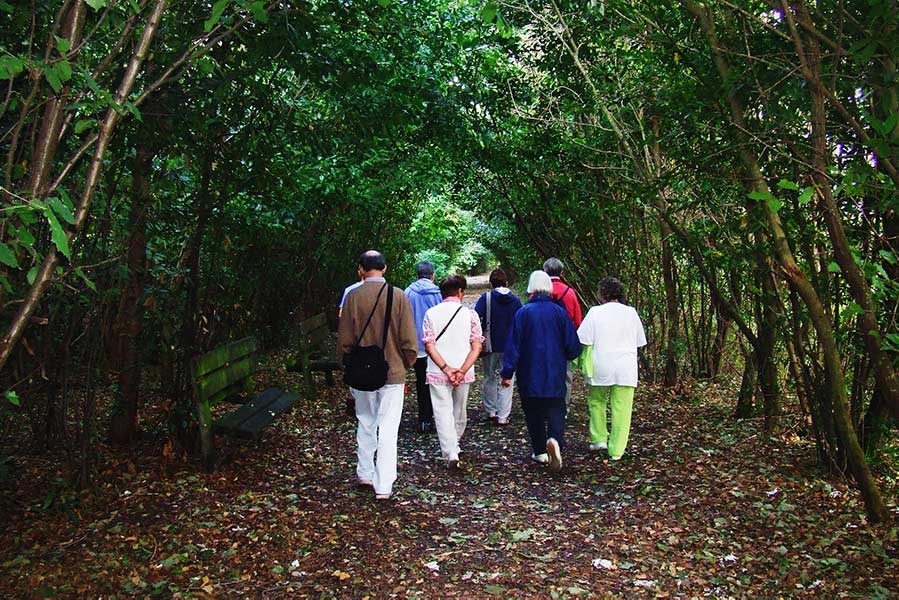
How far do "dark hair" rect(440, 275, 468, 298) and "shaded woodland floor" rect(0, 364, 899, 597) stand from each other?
5.27 feet

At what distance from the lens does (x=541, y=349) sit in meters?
6.74

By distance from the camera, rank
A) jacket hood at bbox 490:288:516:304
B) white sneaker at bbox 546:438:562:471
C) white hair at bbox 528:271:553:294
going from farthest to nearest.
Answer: jacket hood at bbox 490:288:516:304 → white hair at bbox 528:271:553:294 → white sneaker at bbox 546:438:562:471

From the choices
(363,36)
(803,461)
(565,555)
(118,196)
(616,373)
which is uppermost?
(363,36)

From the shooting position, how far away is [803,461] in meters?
6.38

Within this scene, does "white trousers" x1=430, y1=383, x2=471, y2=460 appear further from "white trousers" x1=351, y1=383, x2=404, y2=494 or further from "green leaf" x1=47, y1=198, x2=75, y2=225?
"green leaf" x1=47, y1=198, x2=75, y2=225

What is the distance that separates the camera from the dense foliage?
3.34 meters

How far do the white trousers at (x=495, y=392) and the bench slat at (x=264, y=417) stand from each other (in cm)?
243

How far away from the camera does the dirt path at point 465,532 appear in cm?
436

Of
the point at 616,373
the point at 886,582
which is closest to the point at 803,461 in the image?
the point at 616,373

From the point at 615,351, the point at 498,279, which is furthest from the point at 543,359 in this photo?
the point at 498,279

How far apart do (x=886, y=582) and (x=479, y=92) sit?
24.3 ft

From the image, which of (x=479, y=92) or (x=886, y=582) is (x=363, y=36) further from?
(x=886, y=582)

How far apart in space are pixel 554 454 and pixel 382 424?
5.55ft

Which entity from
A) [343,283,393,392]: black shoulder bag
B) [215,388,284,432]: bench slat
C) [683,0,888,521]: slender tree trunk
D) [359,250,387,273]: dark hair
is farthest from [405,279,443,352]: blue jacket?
[683,0,888,521]: slender tree trunk
